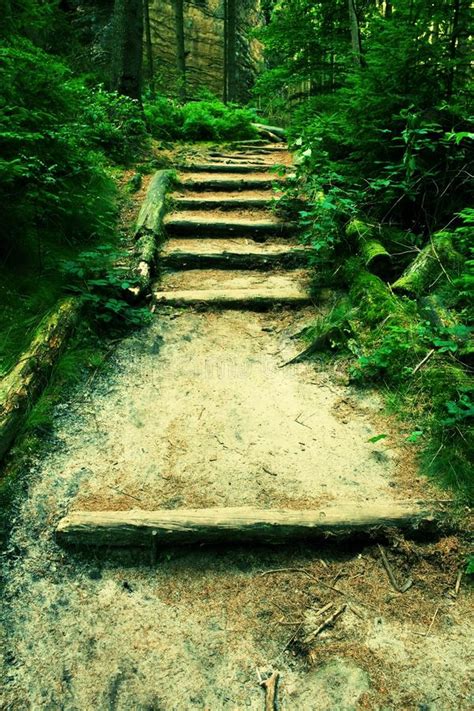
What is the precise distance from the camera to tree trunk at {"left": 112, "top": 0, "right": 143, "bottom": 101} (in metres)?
8.50

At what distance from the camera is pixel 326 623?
2.22 metres

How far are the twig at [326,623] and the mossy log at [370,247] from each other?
3.32 meters

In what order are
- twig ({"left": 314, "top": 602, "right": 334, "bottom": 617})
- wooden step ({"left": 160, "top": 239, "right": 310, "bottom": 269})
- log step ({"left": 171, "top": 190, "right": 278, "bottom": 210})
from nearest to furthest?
twig ({"left": 314, "top": 602, "right": 334, "bottom": 617}) < wooden step ({"left": 160, "top": 239, "right": 310, "bottom": 269}) < log step ({"left": 171, "top": 190, "right": 278, "bottom": 210})

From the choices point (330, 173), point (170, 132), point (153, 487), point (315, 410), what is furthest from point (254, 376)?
Result: point (170, 132)

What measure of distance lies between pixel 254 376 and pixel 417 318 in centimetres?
150

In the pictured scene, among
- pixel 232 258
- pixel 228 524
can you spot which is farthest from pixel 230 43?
pixel 228 524

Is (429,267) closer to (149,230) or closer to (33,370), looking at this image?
(149,230)

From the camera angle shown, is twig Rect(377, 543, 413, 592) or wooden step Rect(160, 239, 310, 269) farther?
wooden step Rect(160, 239, 310, 269)

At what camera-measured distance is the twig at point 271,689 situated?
193cm

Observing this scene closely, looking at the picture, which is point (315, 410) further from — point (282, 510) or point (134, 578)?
point (134, 578)

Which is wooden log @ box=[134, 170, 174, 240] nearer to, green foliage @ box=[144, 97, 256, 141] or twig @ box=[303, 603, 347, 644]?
green foliage @ box=[144, 97, 256, 141]

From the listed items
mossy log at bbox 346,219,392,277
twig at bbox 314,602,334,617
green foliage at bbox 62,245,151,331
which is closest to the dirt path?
twig at bbox 314,602,334,617

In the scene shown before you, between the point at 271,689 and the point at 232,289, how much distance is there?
12.4ft

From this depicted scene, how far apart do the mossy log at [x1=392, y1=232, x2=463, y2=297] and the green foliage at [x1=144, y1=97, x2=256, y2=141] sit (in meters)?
6.78
